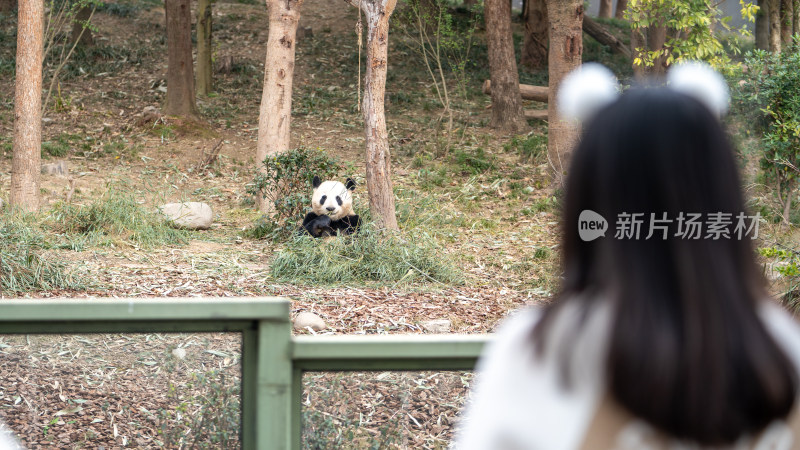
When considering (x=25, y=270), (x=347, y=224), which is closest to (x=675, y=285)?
(x=25, y=270)

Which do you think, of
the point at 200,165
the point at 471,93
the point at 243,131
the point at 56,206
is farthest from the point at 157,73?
the point at 56,206

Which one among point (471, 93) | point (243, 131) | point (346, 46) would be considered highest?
point (346, 46)

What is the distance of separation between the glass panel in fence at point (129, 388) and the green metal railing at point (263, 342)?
0.04 meters

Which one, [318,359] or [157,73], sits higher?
[157,73]

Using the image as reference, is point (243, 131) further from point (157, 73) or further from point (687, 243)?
point (687, 243)

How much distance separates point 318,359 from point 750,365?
91cm

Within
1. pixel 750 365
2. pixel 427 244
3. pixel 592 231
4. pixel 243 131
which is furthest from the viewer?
pixel 243 131

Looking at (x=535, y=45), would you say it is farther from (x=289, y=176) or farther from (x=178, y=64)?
(x=289, y=176)

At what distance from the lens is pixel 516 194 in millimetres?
10547

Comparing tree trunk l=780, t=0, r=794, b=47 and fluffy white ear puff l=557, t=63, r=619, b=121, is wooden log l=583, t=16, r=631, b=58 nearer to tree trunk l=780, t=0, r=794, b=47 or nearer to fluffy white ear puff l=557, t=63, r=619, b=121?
tree trunk l=780, t=0, r=794, b=47

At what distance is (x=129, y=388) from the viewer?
193cm

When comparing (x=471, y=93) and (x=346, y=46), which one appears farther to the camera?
(x=346, y=46)

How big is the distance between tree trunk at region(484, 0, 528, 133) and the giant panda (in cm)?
601

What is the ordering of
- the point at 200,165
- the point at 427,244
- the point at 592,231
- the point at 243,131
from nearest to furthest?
the point at 592,231 < the point at 427,244 < the point at 200,165 < the point at 243,131
